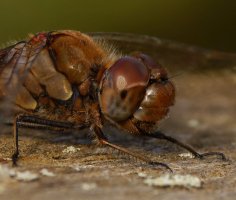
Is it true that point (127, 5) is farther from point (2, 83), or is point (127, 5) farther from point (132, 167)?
point (132, 167)

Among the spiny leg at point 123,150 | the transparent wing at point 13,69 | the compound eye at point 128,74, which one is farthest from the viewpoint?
the transparent wing at point 13,69

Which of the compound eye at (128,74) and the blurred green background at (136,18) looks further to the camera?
the blurred green background at (136,18)

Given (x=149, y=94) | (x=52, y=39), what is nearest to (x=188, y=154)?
(x=149, y=94)

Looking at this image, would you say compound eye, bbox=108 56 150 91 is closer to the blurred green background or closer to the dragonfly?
the dragonfly

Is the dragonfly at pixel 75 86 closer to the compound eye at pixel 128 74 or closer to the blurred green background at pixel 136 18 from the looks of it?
the compound eye at pixel 128 74

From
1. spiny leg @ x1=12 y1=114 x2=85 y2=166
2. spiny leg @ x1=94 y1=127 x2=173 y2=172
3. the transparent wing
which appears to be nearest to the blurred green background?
the transparent wing

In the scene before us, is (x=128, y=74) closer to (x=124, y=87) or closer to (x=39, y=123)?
(x=124, y=87)

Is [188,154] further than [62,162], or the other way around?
[188,154]

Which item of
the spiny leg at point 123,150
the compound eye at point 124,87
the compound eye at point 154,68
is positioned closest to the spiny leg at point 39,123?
the spiny leg at point 123,150
